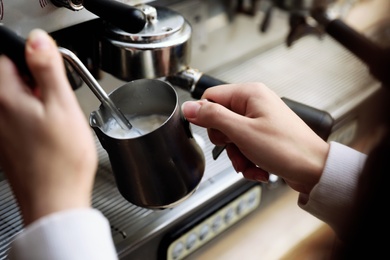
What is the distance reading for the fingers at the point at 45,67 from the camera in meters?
0.34

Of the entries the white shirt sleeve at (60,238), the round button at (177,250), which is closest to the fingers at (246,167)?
the round button at (177,250)

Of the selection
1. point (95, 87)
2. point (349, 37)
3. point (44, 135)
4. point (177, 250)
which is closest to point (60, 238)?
point (44, 135)

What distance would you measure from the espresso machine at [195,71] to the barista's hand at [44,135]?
0.16 metres

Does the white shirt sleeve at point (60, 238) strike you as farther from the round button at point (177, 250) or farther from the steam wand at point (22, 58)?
the round button at point (177, 250)

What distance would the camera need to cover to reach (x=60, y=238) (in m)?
0.34

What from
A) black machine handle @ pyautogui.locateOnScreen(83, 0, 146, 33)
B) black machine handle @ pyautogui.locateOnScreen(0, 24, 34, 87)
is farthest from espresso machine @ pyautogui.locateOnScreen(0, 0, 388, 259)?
black machine handle @ pyautogui.locateOnScreen(0, 24, 34, 87)

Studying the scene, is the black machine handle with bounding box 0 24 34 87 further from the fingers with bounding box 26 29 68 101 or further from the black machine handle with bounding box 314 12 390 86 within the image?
the black machine handle with bounding box 314 12 390 86

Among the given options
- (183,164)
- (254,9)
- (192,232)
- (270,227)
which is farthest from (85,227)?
(254,9)

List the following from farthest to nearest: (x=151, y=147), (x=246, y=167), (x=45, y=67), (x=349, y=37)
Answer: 1. (x=349, y=37)
2. (x=246, y=167)
3. (x=151, y=147)
4. (x=45, y=67)

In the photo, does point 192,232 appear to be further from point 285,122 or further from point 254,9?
point 254,9

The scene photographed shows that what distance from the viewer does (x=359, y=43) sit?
2.22 ft

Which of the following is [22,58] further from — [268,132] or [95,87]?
[268,132]

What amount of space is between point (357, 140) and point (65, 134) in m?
0.67

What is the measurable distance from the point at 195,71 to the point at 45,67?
30 cm
